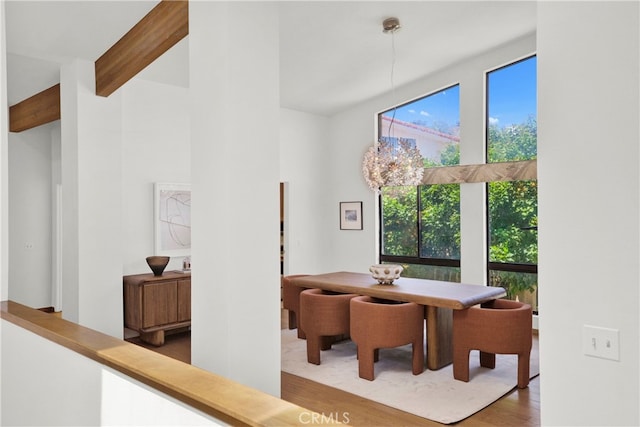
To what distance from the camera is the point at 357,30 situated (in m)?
4.81

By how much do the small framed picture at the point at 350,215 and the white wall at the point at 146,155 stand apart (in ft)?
Result: 9.55

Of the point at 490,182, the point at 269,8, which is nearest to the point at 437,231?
the point at 490,182

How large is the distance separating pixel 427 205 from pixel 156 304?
159 inches

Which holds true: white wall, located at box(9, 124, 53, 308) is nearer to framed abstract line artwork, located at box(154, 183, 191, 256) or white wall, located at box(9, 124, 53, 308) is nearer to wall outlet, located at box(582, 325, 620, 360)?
framed abstract line artwork, located at box(154, 183, 191, 256)

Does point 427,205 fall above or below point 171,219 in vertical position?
above

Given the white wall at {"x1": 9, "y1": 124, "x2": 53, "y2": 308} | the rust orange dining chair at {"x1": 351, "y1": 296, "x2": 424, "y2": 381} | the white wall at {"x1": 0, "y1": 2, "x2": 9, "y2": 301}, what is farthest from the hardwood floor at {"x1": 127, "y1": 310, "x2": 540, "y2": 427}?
the white wall at {"x1": 9, "y1": 124, "x2": 53, "y2": 308}

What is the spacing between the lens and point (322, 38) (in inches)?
193

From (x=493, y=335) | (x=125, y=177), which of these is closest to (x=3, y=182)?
(x=125, y=177)

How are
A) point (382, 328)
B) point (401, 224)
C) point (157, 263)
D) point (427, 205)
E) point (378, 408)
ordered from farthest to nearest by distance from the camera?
1. point (401, 224)
2. point (427, 205)
3. point (157, 263)
4. point (382, 328)
5. point (378, 408)

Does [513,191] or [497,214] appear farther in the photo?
[497,214]

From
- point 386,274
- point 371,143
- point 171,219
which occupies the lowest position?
point 386,274

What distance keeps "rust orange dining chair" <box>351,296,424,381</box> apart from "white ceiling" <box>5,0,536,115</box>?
2786 millimetres

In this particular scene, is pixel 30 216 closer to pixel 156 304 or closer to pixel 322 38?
pixel 156 304

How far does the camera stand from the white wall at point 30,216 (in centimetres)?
621
